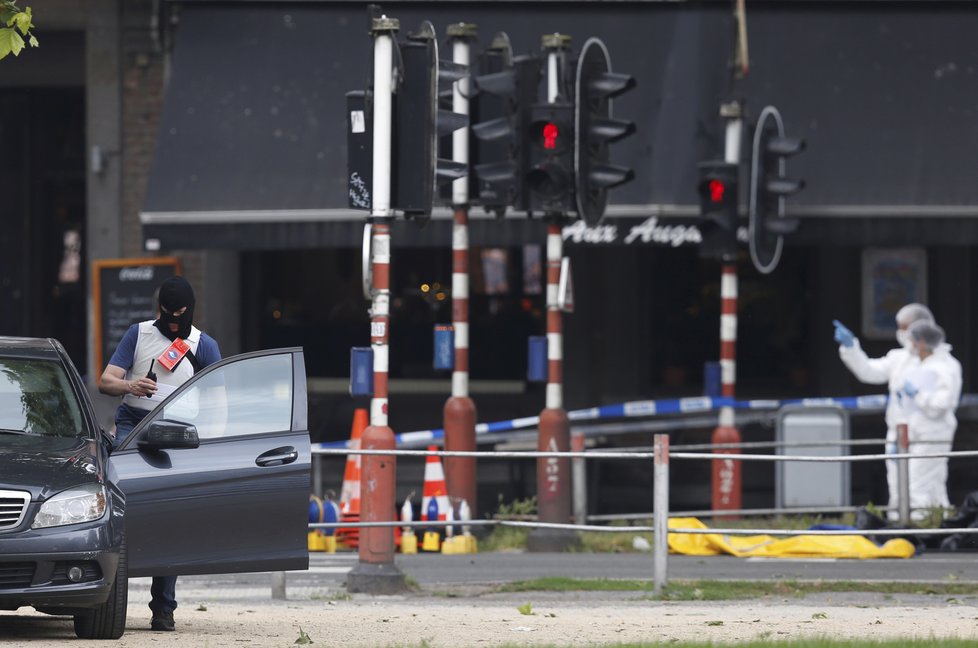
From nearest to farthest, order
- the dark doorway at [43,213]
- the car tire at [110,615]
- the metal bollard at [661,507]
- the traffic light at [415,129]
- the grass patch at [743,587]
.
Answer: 1. the car tire at [110,615]
2. the metal bollard at [661,507]
3. the grass patch at [743,587]
4. the traffic light at [415,129]
5. the dark doorway at [43,213]

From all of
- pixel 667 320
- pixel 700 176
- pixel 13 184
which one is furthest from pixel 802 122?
pixel 13 184

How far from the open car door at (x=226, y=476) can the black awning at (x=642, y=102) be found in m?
7.95

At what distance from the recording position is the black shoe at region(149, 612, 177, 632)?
30.6ft

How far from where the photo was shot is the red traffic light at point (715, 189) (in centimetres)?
1570

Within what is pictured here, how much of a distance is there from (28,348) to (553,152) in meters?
5.21

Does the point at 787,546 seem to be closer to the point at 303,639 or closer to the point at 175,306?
the point at 303,639

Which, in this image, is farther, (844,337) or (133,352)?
(844,337)

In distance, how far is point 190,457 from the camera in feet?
29.9

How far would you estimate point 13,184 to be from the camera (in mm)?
21234

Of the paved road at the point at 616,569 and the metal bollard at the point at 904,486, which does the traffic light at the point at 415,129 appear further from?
the metal bollard at the point at 904,486

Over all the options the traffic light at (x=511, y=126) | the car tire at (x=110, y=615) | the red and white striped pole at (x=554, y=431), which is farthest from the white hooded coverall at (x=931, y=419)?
the car tire at (x=110, y=615)

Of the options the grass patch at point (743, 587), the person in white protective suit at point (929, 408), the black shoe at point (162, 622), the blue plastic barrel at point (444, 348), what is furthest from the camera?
the person in white protective suit at point (929, 408)

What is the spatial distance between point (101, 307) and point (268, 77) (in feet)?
9.41

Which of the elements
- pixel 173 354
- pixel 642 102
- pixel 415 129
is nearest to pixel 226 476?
pixel 173 354
